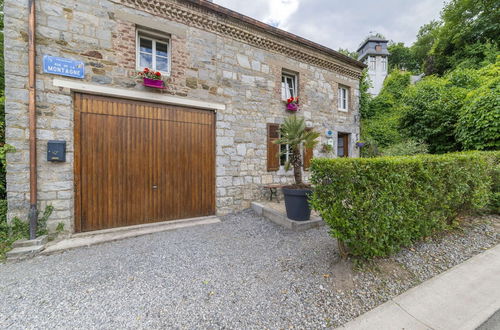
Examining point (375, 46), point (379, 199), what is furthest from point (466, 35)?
point (379, 199)

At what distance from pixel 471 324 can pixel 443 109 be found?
8.10m

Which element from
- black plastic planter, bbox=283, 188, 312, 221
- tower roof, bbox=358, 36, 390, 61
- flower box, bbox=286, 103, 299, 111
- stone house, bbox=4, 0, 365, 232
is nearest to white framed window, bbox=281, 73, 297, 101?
Result: stone house, bbox=4, 0, 365, 232

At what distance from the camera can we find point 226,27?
5102 mm

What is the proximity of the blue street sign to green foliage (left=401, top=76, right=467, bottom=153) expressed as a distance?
10.5m

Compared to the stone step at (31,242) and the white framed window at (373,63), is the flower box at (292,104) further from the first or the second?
the white framed window at (373,63)

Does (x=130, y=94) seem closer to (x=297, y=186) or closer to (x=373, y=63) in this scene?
(x=297, y=186)

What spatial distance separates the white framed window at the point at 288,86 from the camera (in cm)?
644

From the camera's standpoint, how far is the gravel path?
71.5 inches

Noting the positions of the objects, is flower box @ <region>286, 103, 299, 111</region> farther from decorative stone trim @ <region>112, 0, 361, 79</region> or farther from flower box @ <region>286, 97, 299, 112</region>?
decorative stone trim @ <region>112, 0, 361, 79</region>

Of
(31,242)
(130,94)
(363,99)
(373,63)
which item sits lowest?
(31,242)

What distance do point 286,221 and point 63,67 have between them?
5191 mm

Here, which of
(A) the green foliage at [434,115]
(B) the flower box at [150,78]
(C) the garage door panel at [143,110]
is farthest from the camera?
(A) the green foliage at [434,115]

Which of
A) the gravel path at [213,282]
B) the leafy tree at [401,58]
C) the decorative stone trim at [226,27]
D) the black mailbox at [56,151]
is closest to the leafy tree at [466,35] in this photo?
the decorative stone trim at [226,27]

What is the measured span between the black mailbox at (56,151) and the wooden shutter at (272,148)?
4.60m
